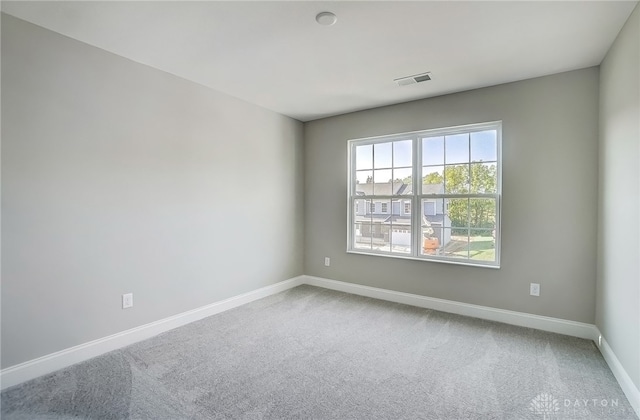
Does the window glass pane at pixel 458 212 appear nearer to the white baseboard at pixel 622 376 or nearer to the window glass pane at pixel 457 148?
the window glass pane at pixel 457 148

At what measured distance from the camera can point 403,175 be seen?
3.84 m

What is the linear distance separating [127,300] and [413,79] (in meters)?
3.36

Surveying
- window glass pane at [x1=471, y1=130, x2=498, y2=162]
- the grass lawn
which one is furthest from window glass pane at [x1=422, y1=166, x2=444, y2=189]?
the grass lawn

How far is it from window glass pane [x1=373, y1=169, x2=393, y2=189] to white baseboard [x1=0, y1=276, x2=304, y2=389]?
7.11 ft

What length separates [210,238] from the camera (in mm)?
3299

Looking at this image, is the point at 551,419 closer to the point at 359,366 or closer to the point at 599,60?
the point at 359,366

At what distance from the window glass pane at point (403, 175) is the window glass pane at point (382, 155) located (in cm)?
15

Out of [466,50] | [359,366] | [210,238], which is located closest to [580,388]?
[359,366]

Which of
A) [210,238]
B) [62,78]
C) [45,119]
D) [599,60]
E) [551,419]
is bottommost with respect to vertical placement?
[551,419]

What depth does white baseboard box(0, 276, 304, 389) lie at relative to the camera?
6.61ft

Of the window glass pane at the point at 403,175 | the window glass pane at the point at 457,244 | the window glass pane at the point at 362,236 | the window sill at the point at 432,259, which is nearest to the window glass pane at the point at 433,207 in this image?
the window glass pane at the point at 457,244

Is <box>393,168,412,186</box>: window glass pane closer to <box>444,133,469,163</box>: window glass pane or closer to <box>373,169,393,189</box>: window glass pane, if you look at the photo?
<box>373,169,393,189</box>: window glass pane

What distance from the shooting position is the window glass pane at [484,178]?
3219mm

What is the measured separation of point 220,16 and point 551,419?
3197 mm
